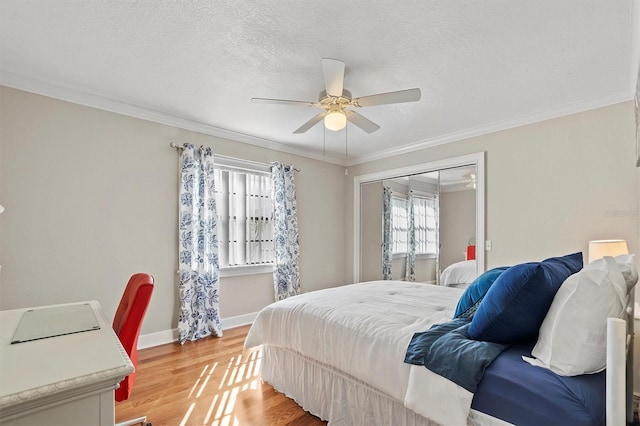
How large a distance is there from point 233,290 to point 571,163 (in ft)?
13.4

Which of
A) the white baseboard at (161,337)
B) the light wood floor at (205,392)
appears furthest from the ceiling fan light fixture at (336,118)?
the white baseboard at (161,337)

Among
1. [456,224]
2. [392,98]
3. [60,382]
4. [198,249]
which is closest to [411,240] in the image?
[456,224]

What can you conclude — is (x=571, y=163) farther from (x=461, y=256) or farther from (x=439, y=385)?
(x=439, y=385)

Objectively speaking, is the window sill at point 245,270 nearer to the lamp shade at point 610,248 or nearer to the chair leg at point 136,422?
the chair leg at point 136,422

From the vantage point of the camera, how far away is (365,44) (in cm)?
216

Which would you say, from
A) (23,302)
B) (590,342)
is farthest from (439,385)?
(23,302)

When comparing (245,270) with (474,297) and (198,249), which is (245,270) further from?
(474,297)

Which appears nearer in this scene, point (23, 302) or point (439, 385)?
point (439, 385)

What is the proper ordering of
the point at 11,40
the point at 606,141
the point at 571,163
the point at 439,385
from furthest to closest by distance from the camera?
the point at 571,163 < the point at 606,141 < the point at 11,40 < the point at 439,385

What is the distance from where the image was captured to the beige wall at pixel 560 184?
2.88 metres

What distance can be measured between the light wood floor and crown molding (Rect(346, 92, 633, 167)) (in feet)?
11.0

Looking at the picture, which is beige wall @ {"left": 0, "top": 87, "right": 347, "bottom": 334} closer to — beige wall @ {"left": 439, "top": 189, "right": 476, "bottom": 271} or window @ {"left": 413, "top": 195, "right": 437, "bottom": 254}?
window @ {"left": 413, "top": 195, "right": 437, "bottom": 254}

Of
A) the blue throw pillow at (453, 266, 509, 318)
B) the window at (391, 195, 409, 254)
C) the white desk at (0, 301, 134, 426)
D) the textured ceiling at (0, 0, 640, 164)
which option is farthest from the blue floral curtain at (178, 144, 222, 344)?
the blue throw pillow at (453, 266, 509, 318)

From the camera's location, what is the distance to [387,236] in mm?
5055
